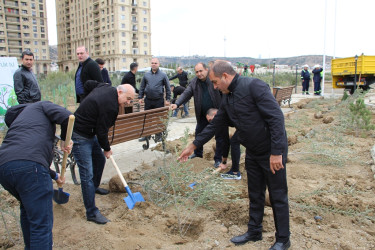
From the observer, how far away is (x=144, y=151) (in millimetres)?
5801

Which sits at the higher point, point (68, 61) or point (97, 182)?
point (68, 61)

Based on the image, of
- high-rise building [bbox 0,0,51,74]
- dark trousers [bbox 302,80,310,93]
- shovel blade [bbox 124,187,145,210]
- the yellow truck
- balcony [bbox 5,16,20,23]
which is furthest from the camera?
balcony [bbox 5,16,20,23]

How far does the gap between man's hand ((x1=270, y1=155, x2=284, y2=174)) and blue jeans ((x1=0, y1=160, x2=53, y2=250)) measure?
1689mm

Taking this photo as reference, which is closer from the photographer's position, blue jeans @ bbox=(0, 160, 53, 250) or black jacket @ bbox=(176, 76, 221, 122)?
blue jeans @ bbox=(0, 160, 53, 250)

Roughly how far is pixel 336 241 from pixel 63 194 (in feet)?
8.69

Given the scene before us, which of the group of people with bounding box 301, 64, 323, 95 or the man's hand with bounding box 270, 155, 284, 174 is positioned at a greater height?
the group of people with bounding box 301, 64, 323, 95

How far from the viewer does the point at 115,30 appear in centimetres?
7500

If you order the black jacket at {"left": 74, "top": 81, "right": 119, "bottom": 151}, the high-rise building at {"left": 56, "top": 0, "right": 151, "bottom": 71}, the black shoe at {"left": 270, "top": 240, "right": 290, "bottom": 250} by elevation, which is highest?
the high-rise building at {"left": 56, "top": 0, "right": 151, "bottom": 71}

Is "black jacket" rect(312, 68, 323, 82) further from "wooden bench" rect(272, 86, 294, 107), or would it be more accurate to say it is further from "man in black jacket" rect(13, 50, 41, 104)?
"man in black jacket" rect(13, 50, 41, 104)

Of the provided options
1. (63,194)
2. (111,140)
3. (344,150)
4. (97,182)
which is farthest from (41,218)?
(344,150)

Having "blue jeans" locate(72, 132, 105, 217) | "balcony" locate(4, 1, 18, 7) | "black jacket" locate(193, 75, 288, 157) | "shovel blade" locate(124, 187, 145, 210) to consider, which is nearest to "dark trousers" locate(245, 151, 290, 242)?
"black jacket" locate(193, 75, 288, 157)

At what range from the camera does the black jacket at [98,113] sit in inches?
117

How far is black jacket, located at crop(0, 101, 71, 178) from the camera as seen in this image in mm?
2084

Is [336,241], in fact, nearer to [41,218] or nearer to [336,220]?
[336,220]
